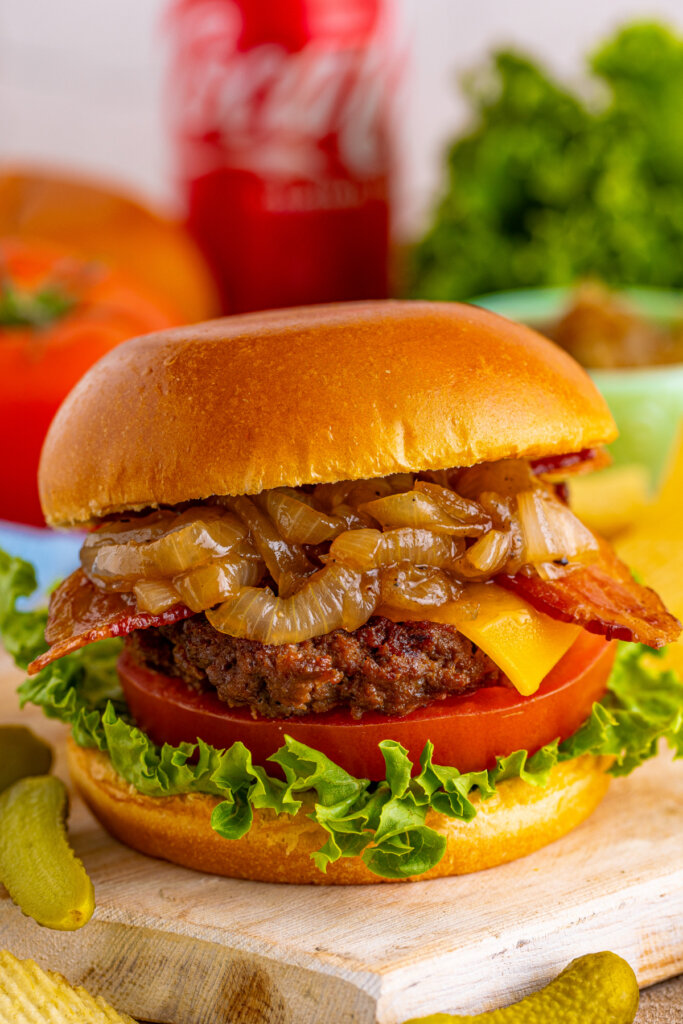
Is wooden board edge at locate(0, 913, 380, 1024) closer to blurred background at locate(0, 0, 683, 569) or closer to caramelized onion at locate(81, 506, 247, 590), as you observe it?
caramelized onion at locate(81, 506, 247, 590)

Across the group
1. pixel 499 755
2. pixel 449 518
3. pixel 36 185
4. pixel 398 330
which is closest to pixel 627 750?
pixel 499 755

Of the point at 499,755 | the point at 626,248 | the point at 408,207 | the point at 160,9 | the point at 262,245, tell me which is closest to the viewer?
the point at 499,755

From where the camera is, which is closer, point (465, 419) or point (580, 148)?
point (465, 419)

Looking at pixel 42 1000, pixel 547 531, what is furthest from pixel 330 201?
pixel 42 1000

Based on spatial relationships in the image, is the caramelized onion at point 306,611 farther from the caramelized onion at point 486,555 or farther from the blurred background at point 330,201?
the blurred background at point 330,201

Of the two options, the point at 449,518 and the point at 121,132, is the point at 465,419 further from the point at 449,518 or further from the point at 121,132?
the point at 121,132

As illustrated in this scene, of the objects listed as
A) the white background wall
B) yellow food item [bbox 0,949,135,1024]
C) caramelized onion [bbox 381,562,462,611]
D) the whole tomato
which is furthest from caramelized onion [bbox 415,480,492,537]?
the white background wall

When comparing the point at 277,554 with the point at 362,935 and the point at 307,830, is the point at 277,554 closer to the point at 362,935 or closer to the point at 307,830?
the point at 307,830
